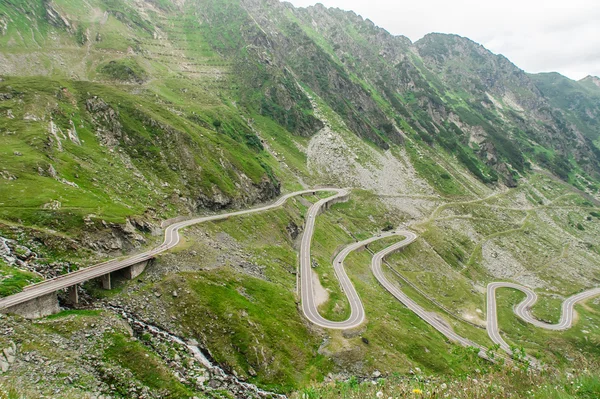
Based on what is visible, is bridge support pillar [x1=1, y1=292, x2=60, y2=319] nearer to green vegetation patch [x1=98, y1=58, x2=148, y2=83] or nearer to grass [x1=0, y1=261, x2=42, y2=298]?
grass [x1=0, y1=261, x2=42, y2=298]

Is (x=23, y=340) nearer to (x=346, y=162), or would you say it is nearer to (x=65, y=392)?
(x=65, y=392)

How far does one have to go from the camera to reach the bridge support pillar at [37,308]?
33.6 metres

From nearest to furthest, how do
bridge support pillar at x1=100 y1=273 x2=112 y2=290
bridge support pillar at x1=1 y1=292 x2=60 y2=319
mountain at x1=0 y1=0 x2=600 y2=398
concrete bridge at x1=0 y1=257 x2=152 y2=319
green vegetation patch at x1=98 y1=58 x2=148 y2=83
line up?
mountain at x1=0 y1=0 x2=600 y2=398 < bridge support pillar at x1=1 y1=292 x2=60 y2=319 < concrete bridge at x1=0 y1=257 x2=152 y2=319 < bridge support pillar at x1=100 y1=273 x2=112 y2=290 < green vegetation patch at x1=98 y1=58 x2=148 y2=83

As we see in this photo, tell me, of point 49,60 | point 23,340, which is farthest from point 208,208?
point 49,60

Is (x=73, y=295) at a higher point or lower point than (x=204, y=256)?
higher

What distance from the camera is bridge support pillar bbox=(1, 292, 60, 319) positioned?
33625mm

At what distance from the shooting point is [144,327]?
1566 inches

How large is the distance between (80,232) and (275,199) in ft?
241

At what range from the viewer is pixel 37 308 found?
117 feet

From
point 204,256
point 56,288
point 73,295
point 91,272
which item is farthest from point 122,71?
point 56,288

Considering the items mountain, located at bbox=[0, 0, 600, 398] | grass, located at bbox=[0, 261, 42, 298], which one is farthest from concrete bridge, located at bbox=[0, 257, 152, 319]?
mountain, located at bbox=[0, 0, 600, 398]

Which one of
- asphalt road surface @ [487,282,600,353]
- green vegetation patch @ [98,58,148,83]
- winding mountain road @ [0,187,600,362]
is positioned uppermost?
green vegetation patch @ [98,58,148,83]

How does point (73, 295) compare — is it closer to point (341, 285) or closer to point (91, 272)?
point (91, 272)

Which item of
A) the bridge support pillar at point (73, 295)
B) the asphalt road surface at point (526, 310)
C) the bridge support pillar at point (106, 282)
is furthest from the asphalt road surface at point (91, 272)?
the asphalt road surface at point (526, 310)
